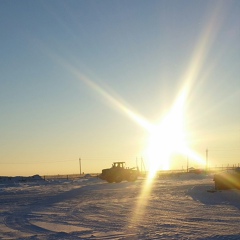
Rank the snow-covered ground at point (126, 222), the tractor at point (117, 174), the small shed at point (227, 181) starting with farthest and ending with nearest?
the tractor at point (117, 174) < the small shed at point (227, 181) < the snow-covered ground at point (126, 222)

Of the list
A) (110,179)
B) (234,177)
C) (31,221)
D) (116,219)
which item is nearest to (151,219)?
(116,219)

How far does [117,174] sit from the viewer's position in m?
48.6

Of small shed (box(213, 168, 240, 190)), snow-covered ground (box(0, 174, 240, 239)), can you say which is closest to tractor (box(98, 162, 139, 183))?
small shed (box(213, 168, 240, 190))

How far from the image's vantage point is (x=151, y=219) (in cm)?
1552

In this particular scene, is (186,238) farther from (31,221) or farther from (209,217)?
(31,221)

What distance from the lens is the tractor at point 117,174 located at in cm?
4850

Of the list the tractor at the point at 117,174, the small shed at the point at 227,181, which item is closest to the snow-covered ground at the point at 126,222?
the small shed at the point at 227,181

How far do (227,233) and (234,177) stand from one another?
18.2 meters

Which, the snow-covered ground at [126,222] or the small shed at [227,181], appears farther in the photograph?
the small shed at [227,181]

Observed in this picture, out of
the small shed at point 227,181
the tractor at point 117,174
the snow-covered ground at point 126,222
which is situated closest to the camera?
the snow-covered ground at point 126,222

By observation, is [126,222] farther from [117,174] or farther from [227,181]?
[117,174]

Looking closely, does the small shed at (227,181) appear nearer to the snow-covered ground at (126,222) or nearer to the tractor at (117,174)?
the snow-covered ground at (126,222)

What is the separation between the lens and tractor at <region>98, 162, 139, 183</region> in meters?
48.5

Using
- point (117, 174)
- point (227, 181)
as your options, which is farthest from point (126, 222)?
point (117, 174)
